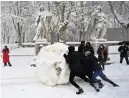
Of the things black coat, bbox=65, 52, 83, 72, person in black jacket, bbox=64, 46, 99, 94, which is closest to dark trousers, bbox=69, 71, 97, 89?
person in black jacket, bbox=64, 46, 99, 94

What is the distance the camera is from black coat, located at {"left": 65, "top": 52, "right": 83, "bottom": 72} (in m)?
10.1

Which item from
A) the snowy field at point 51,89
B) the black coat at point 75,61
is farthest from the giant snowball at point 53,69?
the black coat at point 75,61

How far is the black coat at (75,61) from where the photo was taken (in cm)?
1015

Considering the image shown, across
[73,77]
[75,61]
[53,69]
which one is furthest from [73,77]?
[53,69]

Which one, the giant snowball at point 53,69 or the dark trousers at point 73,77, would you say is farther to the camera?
the giant snowball at point 53,69

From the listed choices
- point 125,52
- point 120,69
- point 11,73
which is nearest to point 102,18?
point 125,52

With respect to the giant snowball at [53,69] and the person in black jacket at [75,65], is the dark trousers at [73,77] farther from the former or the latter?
the giant snowball at [53,69]

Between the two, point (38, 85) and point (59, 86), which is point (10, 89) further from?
point (59, 86)

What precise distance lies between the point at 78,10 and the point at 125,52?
67.1 feet

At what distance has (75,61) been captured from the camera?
10211 mm

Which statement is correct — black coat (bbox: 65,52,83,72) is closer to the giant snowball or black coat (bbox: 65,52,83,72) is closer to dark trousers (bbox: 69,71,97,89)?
dark trousers (bbox: 69,71,97,89)

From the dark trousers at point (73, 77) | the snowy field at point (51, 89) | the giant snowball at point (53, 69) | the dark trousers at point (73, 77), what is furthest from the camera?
the giant snowball at point (53, 69)

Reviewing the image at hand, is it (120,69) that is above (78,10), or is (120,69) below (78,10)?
below

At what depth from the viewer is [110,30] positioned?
43.1 metres
